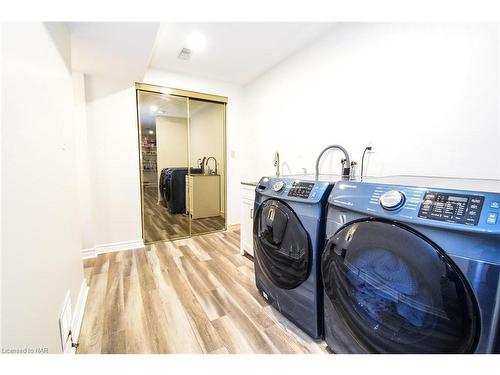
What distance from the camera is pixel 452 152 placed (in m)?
1.24

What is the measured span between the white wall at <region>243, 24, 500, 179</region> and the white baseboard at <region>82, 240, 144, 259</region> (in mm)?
2249

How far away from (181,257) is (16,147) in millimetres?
1892

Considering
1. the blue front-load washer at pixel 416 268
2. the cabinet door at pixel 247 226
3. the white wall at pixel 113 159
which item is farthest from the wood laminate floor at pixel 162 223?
the blue front-load washer at pixel 416 268

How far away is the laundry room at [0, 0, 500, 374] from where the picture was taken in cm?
67

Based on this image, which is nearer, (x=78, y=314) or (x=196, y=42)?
(x=78, y=314)

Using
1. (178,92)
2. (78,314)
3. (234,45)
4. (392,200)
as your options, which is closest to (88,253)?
(78,314)

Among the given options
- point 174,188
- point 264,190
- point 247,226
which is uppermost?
point 264,190

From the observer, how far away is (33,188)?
0.79 m

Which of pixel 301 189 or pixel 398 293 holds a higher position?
pixel 301 189

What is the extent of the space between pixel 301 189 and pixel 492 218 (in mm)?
740

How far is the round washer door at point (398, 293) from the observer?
629 mm

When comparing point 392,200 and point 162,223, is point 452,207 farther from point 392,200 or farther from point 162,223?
point 162,223
